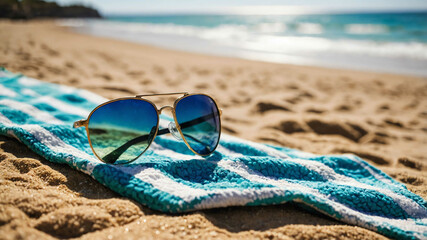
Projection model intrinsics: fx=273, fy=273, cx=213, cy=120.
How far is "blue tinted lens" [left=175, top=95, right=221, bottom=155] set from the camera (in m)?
1.50

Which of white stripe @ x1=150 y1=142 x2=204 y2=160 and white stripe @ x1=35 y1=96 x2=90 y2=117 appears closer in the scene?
white stripe @ x1=150 y1=142 x2=204 y2=160

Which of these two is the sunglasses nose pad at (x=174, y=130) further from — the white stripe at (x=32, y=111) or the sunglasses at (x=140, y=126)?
the white stripe at (x=32, y=111)

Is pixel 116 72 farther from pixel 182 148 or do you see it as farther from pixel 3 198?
pixel 3 198

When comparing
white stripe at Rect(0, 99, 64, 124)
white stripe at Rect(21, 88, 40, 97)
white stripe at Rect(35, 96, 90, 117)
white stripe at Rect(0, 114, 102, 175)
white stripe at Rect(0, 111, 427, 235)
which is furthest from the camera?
white stripe at Rect(21, 88, 40, 97)

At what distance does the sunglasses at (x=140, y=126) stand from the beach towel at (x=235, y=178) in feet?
0.23

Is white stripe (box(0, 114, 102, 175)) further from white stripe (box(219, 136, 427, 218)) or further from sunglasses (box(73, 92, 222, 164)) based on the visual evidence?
white stripe (box(219, 136, 427, 218))

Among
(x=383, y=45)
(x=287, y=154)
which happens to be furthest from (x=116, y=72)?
(x=383, y=45)

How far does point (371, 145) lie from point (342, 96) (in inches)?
64.2

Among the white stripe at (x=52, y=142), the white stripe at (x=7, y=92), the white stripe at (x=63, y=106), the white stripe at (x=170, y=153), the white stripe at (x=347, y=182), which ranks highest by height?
the white stripe at (x=7, y=92)

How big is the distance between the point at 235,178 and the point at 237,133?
113 centimetres

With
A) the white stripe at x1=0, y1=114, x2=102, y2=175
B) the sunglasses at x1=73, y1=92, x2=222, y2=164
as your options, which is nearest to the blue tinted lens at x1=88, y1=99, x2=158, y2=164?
the sunglasses at x1=73, y1=92, x2=222, y2=164

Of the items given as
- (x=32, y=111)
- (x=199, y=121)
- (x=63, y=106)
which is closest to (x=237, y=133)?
(x=199, y=121)

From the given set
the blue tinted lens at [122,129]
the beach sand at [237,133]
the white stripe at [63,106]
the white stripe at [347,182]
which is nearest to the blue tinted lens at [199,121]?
the blue tinted lens at [122,129]

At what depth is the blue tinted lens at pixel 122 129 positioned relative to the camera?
131 centimetres
